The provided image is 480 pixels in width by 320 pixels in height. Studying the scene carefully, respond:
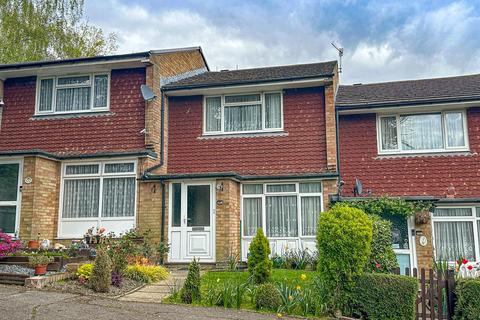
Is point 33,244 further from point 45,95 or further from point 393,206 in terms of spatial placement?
point 393,206

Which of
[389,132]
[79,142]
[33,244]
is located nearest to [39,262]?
[33,244]

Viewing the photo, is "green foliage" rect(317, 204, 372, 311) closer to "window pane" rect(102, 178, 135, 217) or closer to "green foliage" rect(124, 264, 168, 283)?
"green foliage" rect(124, 264, 168, 283)

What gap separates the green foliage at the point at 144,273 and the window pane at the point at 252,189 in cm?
423

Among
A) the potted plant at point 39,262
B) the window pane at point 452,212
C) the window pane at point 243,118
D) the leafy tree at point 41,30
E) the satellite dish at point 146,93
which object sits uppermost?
the leafy tree at point 41,30

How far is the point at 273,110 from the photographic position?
14516 mm

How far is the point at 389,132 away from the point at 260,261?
7.18 metres

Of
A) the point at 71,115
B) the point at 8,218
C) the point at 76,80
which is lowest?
the point at 8,218

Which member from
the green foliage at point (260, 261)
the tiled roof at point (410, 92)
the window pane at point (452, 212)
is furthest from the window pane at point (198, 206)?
the window pane at point (452, 212)

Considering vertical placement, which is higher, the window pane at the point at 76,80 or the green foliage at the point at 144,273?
the window pane at the point at 76,80

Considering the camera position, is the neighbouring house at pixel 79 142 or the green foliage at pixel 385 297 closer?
the green foliage at pixel 385 297

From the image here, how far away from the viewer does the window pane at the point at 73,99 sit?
1487 centimetres

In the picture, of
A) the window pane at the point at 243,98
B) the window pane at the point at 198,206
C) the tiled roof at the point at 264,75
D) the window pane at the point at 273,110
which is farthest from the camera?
the window pane at the point at 243,98

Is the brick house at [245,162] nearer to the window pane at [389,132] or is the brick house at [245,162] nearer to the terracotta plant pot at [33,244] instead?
the window pane at [389,132]

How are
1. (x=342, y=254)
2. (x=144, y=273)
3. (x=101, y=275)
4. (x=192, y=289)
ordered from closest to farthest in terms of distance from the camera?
(x=342, y=254)
(x=192, y=289)
(x=101, y=275)
(x=144, y=273)
